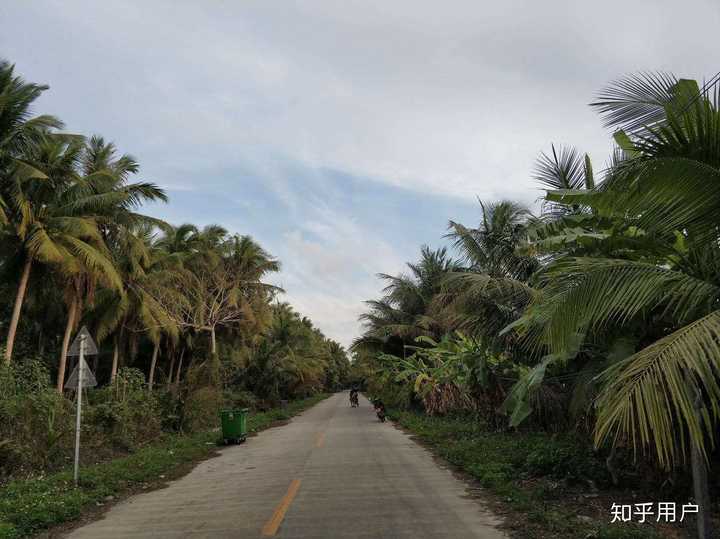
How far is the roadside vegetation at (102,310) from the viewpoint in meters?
12.0

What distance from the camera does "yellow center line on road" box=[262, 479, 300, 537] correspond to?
6418 mm

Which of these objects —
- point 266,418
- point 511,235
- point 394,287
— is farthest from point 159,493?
point 394,287

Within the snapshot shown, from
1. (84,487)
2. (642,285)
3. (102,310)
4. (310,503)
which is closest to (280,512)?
(310,503)

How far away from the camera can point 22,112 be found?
15625mm

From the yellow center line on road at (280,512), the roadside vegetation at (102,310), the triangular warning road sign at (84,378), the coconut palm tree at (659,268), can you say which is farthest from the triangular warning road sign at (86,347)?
the coconut palm tree at (659,268)

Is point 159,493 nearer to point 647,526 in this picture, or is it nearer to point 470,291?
point 470,291

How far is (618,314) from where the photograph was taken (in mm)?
6430

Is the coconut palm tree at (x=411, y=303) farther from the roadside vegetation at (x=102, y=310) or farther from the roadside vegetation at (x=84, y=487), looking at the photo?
the roadside vegetation at (x=84, y=487)

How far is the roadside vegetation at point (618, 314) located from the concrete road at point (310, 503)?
3.50 ft

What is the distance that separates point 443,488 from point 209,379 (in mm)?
13366

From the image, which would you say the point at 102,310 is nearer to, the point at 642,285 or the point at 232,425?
the point at 232,425

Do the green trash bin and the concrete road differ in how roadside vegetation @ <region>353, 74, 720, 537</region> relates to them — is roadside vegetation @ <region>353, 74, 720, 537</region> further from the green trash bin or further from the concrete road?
the green trash bin

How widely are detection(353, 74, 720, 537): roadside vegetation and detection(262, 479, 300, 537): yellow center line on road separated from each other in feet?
10.6

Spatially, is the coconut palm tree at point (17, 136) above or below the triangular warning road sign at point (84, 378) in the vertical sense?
above
